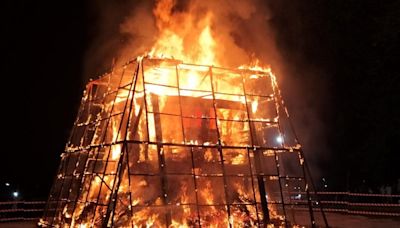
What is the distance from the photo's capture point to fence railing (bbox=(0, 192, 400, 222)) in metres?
17.7

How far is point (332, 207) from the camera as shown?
2638 cm

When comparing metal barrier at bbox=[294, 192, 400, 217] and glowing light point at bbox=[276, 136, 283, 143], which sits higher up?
glowing light point at bbox=[276, 136, 283, 143]

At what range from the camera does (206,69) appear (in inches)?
499

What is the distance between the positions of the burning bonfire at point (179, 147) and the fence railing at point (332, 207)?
323 cm

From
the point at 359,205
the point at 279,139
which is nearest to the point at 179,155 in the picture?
the point at 279,139

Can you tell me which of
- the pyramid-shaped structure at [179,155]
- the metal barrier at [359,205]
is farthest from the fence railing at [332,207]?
the pyramid-shaped structure at [179,155]

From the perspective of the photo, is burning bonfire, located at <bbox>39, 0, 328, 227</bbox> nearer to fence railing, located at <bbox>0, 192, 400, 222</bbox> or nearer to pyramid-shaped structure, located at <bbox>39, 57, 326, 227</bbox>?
pyramid-shaped structure, located at <bbox>39, 57, 326, 227</bbox>

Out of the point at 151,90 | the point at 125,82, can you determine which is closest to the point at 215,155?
the point at 151,90

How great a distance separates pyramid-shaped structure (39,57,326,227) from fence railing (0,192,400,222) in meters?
3.10

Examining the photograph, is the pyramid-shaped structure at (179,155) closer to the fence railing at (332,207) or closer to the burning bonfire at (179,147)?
the burning bonfire at (179,147)

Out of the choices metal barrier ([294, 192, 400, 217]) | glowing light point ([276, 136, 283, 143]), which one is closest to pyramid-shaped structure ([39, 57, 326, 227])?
glowing light point ([276, 136, 283, 143])

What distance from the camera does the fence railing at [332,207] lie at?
58.1ft

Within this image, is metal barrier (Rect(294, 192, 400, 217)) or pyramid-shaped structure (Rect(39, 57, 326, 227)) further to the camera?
metal barrier (Rect(294, 192, 400, 217))

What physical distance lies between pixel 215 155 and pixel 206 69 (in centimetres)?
277
